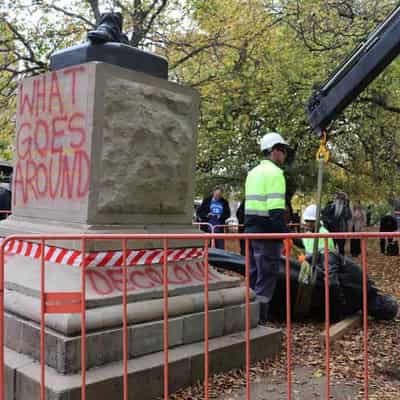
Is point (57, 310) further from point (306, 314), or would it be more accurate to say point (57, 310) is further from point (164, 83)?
point (306, 314)

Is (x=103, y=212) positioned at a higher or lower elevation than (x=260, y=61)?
lower

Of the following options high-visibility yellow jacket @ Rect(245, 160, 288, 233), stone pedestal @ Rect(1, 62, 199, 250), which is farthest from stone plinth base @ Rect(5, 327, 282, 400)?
high-visibility yellow jacket @ Rect(245, 160, 288, 233)

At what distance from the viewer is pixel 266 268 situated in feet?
17.1

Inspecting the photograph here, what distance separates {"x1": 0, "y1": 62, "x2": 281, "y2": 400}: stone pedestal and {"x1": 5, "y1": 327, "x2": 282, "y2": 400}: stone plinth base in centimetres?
1

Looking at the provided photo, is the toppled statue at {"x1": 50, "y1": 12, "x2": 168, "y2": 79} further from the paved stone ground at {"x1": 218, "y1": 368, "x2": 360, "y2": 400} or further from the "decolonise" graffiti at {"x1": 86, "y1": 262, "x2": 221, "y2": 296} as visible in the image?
the paved stone ground at {"x1": 218, "y1": 368, "x2": 360, "y2": 400}

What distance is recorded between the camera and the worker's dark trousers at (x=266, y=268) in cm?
522

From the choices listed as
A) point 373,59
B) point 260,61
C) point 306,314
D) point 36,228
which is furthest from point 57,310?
point 260,61

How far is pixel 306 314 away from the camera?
598 cm

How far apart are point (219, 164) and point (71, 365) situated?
40.9ft

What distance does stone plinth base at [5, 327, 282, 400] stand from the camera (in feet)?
10.6

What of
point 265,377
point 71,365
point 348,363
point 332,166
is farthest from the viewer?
point 332,166

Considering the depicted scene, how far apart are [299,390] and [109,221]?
211 cm

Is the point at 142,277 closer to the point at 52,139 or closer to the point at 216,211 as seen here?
the point at 52,139

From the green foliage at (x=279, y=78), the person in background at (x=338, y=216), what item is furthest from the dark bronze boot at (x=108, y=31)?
the person in background at (x=338, y=216)
